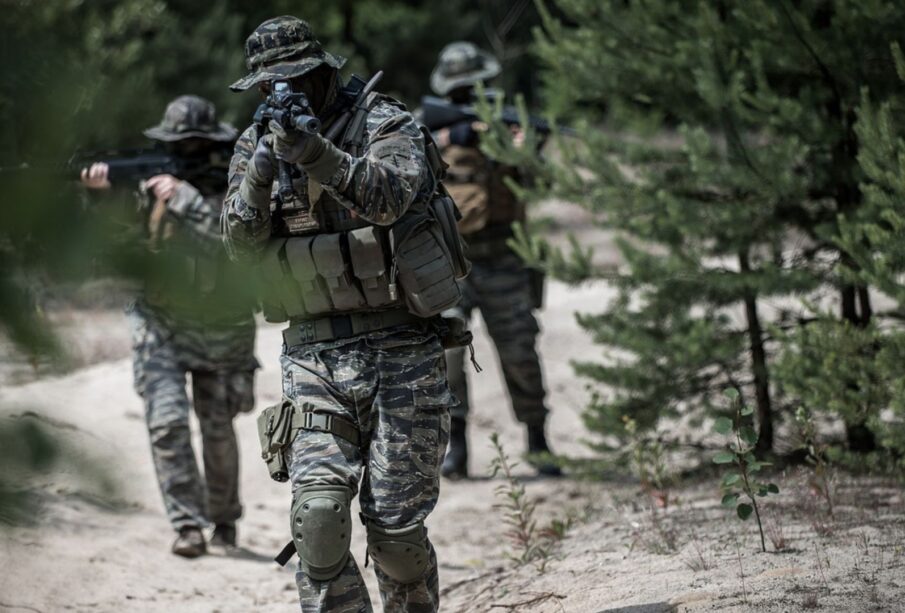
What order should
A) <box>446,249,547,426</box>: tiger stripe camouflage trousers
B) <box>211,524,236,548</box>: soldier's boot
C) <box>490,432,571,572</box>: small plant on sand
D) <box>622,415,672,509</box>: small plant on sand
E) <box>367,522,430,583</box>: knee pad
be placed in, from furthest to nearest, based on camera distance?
<box>446,249,547,426</box>: tiger stripe camouflage trousers, <box>211,524,236,548</box>: soldier's boot, <box>622,415,672,509</box>: small plant on sand, <box>490,432,571,572</box>: small plant on sand, <box>367,522,430,583</box>: knee pad

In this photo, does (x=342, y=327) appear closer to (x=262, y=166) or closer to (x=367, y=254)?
(x=367, y=254)

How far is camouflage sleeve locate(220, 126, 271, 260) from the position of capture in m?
3.90

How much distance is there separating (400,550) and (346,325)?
74cm

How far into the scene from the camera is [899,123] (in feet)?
20.2

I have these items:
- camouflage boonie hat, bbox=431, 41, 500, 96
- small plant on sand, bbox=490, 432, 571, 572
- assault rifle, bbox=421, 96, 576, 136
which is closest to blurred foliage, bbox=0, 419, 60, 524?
small plant on sand, bbox=490, 432, 571, 572

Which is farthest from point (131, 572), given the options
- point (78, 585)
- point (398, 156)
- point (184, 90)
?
point (184, 90)

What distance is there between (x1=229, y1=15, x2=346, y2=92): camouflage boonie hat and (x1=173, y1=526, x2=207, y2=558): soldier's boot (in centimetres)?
306

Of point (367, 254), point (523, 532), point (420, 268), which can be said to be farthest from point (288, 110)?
point (523, 532)

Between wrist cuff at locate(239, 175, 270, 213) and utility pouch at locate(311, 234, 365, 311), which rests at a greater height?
wrist cuff at locate(239, 175, 270, 213)

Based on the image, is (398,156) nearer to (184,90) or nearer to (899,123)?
(899,123)

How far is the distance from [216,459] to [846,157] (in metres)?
3.65

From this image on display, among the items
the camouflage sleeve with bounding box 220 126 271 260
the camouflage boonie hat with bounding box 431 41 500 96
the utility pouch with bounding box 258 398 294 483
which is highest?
the camouflage boonie hat with bounding box 431 41 500 96

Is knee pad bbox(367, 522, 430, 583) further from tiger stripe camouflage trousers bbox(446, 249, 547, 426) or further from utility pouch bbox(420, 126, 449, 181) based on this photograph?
tiger stripe camouflage trousers bbox(446, 249, 547, 426)

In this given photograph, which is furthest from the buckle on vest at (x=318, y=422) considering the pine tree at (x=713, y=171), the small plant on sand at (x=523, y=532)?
the pine tree at (x=713, y=171)
